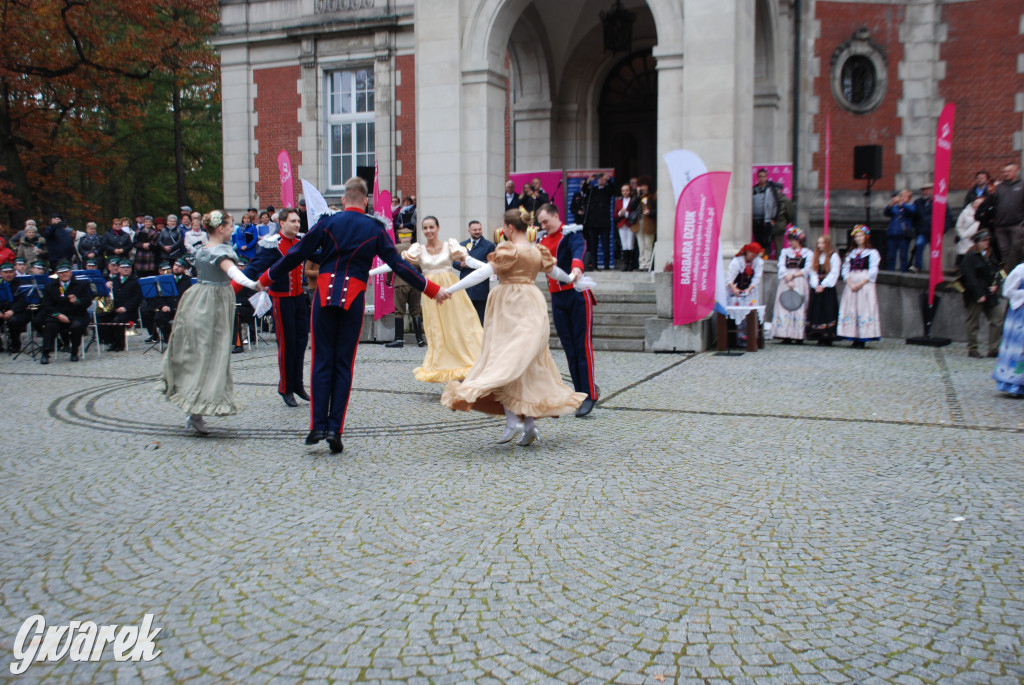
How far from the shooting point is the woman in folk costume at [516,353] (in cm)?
645

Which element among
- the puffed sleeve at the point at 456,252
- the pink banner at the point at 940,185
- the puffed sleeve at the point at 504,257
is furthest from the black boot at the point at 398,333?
the pink banner at the point at 940,185

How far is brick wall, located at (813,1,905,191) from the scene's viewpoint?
19188 mm

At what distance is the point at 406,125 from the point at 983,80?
44.3 ft

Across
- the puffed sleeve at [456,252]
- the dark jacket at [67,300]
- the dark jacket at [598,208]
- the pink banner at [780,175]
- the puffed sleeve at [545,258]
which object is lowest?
the dark jacket at [67,300]

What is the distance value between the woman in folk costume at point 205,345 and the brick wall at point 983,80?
56.5 feet

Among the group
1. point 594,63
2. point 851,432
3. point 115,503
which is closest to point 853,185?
point 594,63

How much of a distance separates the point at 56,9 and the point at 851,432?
25569mm

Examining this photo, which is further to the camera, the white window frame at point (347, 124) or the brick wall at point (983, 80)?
the white window frame at point (347, 124)

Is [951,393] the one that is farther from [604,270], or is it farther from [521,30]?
[521,30]

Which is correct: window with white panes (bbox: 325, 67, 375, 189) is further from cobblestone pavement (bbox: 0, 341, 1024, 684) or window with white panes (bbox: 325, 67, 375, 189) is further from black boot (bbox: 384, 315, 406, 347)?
cobblestone pavement (bbox: 0, 341, 1024, 684)

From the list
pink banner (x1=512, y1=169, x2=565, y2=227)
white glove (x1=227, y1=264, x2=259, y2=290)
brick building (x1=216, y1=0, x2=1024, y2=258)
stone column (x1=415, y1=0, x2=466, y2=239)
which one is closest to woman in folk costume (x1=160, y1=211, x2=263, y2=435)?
white glove (x1=227, y1=264, x2=259, y2=290)

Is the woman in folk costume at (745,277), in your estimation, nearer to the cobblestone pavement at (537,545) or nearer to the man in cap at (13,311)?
the cobblestone pavement at (537,545)

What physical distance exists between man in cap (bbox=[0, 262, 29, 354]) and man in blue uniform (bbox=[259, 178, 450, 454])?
890 cm

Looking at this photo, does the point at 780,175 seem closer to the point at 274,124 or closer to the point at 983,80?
the point at 983,80
